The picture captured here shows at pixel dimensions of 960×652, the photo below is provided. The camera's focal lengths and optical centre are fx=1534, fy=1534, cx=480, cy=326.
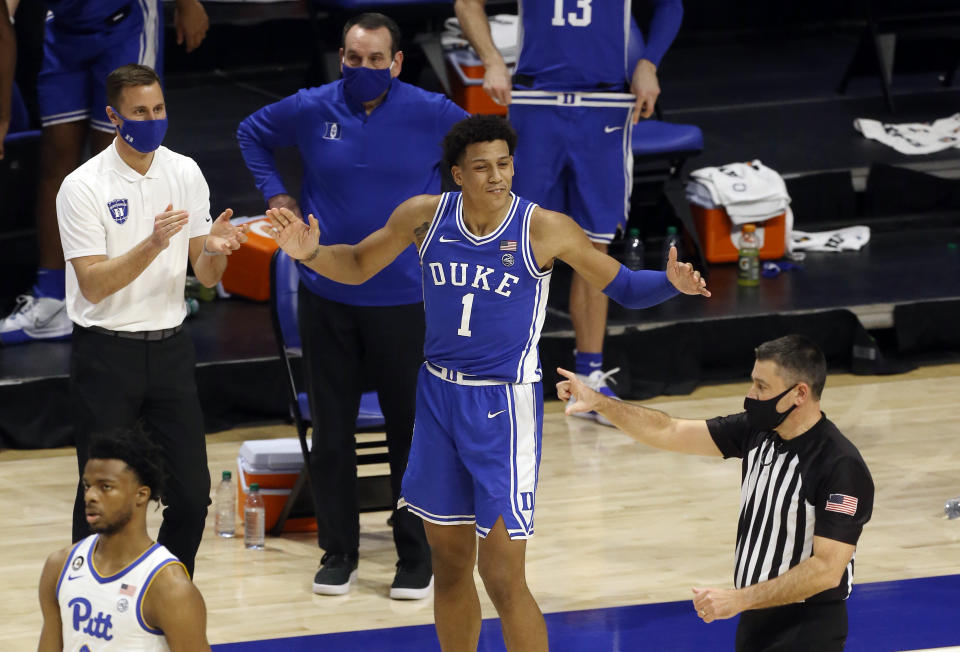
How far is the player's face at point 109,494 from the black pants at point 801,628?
5.21 ft

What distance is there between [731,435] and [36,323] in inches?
159

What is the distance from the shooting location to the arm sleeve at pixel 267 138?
5.32 metres

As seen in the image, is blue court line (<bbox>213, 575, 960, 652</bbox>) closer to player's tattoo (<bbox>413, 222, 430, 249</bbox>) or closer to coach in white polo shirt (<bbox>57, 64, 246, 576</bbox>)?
coach in white polo shirt (<bbox>57, 64, 246, 576</bbox>)

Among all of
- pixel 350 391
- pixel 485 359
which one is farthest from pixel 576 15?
pixel 485 359

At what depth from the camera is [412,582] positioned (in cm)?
522

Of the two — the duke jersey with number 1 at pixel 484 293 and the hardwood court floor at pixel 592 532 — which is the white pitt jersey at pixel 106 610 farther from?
the hardwood court floor at pixel 592 532

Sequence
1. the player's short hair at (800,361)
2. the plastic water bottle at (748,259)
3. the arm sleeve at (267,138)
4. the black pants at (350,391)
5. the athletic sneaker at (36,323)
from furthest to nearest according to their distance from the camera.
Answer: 1. the plastic water bottle at (748,259)
2. the athletic sneaker at (36,323)
3. the arm sleeve at (267,138)
4. the black pants at (350,391)
5. the player's short hair at (800,361)

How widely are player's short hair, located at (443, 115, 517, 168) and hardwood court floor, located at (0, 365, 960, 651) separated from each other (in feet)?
5.46

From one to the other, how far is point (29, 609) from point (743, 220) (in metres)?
4.52

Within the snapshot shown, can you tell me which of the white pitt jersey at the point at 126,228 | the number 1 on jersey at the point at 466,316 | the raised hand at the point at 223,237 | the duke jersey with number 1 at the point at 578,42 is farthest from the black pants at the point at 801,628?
the duke jersey with number 1 at the point at 578,42

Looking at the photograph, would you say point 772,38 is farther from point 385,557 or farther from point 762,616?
point 762,616

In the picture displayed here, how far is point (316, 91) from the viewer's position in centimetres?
526

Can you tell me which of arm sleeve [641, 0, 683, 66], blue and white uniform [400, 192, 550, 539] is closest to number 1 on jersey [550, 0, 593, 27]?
arm sleeve [641, 0, 683, 66]

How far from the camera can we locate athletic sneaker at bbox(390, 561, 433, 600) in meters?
5.20
